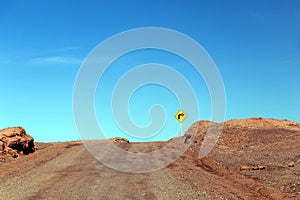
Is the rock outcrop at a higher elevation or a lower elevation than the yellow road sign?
lower

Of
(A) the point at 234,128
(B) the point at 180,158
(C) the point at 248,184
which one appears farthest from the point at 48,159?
(A) the point at 234,128

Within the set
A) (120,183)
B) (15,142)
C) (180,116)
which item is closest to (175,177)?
(120,183)

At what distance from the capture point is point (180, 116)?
44344mm

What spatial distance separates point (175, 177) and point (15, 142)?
18341mm

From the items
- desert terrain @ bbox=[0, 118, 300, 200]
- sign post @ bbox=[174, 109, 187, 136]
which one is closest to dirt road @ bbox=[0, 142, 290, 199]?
desert terrain @ bbox=[0, 118, 300, 200]

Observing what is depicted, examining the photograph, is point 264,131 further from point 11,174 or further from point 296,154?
point 11,174

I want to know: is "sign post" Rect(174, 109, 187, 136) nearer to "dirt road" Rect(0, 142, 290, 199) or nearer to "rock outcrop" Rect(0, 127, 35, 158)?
"rock outcrop" Rect(0, 127, 35, 158)

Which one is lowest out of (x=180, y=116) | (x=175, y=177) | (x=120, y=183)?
(x=120, y=183)

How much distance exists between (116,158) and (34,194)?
12219 millimetres

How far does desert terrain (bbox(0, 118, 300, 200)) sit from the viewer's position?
1593 cm

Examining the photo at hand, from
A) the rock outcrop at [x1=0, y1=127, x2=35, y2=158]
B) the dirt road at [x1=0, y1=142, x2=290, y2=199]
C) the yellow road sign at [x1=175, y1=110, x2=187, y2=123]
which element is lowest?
the dirt road at [x1=0, y1=142, x2=290, y2=199]

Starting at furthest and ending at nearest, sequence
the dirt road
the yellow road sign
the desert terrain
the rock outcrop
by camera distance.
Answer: the yellow road sign → the rock outcrop → the desert terrain → the dirt road

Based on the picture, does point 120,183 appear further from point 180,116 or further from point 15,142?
point 180,116

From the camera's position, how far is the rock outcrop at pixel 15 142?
107ft
